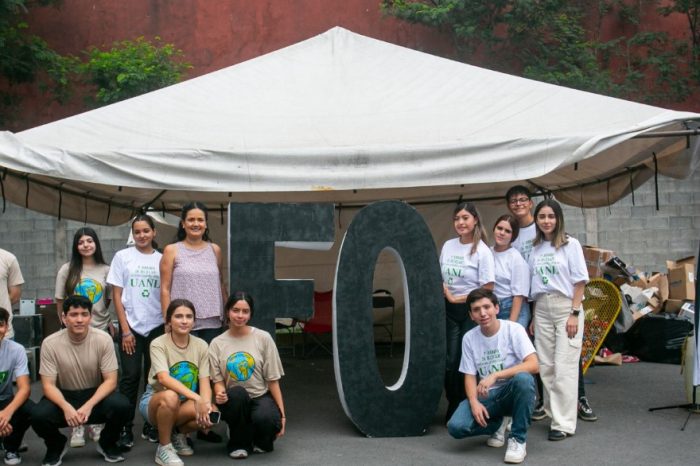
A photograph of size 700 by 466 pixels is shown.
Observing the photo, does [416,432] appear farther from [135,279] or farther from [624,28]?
[624,28]

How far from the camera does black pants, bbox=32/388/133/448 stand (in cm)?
546

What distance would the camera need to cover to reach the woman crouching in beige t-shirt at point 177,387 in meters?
5.49

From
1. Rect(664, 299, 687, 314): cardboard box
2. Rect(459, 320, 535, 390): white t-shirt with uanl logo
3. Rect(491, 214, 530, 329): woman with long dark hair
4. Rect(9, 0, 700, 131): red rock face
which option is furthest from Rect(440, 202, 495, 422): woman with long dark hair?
Rect(9, 0, 700, 131): red rock face

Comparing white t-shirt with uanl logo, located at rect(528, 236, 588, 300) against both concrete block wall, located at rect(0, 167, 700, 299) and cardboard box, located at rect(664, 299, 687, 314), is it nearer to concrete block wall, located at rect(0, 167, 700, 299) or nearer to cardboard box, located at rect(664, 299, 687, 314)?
cardboard box, located at rect(664, 299, 687, 314)

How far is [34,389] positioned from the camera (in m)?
8.67

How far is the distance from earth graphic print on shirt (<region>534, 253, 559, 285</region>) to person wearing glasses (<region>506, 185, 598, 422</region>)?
11.8 inches

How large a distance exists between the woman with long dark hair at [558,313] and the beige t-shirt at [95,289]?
2.98 m

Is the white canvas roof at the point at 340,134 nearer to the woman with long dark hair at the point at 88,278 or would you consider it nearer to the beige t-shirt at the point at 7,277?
the woman with long dark hair at the point at 88,278

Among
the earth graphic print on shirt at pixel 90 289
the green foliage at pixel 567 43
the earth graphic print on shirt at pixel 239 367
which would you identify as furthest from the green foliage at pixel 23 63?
the earth graphic print on shirt at pixel 239 367

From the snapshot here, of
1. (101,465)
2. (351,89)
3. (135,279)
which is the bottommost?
(101,465)

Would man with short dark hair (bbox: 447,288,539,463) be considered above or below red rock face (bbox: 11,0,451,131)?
below

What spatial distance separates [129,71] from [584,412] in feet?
31.1

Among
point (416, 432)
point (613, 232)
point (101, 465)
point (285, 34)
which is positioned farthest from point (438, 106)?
point (285, 34)

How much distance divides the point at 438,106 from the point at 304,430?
2.72 metres
